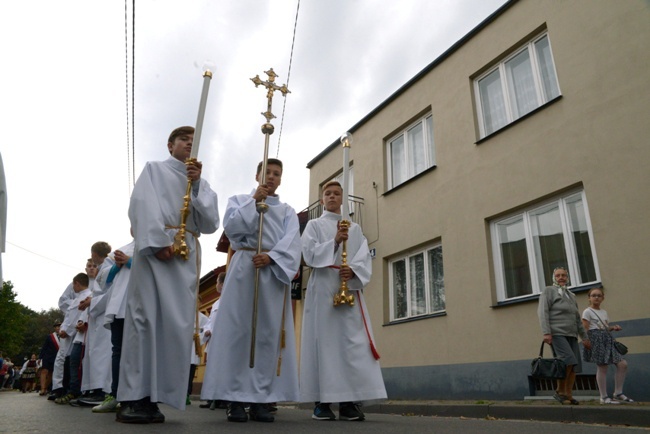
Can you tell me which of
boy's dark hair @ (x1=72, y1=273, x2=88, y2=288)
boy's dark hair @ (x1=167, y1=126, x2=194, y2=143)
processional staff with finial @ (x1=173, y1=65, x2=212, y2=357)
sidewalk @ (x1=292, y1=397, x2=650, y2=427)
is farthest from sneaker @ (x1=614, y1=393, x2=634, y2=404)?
boy's dark hair @ (x1=72, y1=273, x2=88, y2=288)

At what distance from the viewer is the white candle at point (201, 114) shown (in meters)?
4.12

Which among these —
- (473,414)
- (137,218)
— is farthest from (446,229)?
(137,218)

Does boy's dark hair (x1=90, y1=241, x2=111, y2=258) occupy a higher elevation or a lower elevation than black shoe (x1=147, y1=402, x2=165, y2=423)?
higher

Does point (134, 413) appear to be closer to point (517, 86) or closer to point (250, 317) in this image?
point (250, 317)

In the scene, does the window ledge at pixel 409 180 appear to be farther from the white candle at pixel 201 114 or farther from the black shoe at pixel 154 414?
the black shoe at pixel 154 414

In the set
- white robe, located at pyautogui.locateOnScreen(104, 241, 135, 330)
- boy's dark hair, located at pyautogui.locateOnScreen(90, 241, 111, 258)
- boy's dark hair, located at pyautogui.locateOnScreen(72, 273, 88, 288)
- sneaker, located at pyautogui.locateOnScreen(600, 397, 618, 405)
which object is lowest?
sneaker, located at pyautogui.locateOnScreen(600, 397, 618, 405)

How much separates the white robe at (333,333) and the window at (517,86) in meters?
5.29

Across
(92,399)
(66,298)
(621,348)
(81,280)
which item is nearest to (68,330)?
(81,280)

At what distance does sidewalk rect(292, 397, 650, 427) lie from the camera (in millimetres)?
5160

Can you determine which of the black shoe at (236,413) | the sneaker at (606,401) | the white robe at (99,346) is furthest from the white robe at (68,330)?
the sneaker at (606,401)

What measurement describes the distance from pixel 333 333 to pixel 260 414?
47.3 inches

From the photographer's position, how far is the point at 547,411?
593cm

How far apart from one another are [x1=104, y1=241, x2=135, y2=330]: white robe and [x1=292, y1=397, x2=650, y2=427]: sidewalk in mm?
4317

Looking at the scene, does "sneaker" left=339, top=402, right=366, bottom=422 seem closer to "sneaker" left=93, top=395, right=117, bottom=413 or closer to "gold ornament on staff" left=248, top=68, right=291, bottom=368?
"gold ornament on staff" left=248, top=68, right=291, bottom=368
